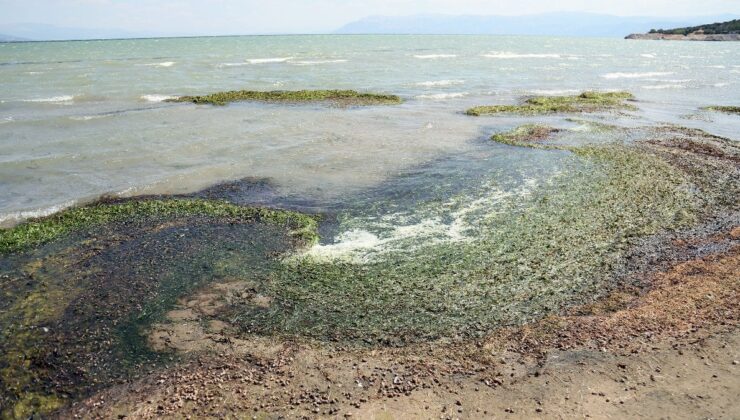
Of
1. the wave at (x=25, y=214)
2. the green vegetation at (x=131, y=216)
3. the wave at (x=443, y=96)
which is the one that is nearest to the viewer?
the green vegetation at (x=131, y=216)

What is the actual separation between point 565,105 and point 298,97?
21.1 m

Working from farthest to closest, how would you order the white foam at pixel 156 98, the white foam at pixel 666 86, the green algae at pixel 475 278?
1. the white foam at pixel 666 86
2. the white foam at pixel 156 98
3. the green algae at pixel 475 278

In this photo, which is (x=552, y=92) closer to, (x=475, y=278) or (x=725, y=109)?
(x=725, y=109)

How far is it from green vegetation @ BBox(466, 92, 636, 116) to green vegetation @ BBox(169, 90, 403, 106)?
8003 mm

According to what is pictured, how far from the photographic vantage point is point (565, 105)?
37.3 metres

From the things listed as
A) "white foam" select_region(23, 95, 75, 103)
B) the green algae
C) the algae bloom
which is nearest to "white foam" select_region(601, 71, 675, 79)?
the algae bloom

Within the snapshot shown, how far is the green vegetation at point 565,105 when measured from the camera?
3541cm

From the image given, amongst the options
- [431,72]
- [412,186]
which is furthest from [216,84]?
[412,186]

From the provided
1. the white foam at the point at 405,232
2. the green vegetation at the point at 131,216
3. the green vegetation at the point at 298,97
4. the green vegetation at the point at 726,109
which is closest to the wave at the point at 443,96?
the green vegetation at the point at 298,97

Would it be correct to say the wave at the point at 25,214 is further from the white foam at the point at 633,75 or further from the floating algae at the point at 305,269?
the white foam at the point at 633,75

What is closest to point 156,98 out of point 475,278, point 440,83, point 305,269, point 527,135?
point 440,83

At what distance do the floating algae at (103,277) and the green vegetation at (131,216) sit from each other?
1.3 inches

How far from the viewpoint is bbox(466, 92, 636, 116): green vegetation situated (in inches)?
1394

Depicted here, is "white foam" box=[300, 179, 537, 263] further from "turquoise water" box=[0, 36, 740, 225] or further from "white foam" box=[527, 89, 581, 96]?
"white foam" box=[527, 89, 581, 96]
